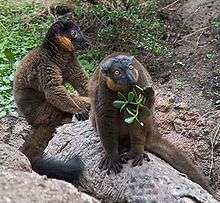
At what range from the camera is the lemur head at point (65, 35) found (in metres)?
6.13

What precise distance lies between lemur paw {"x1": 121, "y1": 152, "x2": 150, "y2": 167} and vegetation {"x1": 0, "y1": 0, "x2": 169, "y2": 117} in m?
2.65

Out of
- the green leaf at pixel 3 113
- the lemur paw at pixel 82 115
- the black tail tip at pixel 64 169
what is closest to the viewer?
the black tail tip at pixel 64 169

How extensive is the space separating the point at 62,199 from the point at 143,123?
1.91m

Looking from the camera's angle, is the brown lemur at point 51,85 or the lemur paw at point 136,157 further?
the brown lemur at point 51,85

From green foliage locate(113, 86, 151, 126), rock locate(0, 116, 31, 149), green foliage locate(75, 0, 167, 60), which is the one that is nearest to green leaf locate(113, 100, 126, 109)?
green foliage locate(113, 86, 151, 126)

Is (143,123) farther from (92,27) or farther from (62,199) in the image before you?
(92,27)

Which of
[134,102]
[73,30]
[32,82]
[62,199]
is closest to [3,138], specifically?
[32,82]

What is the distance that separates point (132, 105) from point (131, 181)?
0.55 meters

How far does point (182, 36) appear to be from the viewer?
8.31 m

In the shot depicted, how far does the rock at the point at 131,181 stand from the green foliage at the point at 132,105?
38 centimetres

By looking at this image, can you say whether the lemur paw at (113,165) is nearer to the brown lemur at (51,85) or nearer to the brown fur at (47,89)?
the brown lemur at (51,85)

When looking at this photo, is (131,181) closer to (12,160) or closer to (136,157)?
(136,157)

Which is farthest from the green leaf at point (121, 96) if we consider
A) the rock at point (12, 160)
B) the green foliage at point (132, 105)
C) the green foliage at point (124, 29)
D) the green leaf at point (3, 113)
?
the green foliage at point (124, 29)

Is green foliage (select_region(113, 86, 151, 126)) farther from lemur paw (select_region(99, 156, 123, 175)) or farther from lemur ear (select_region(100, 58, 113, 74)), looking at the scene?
lemur paw (select_region(99, 156, 123, 175))
